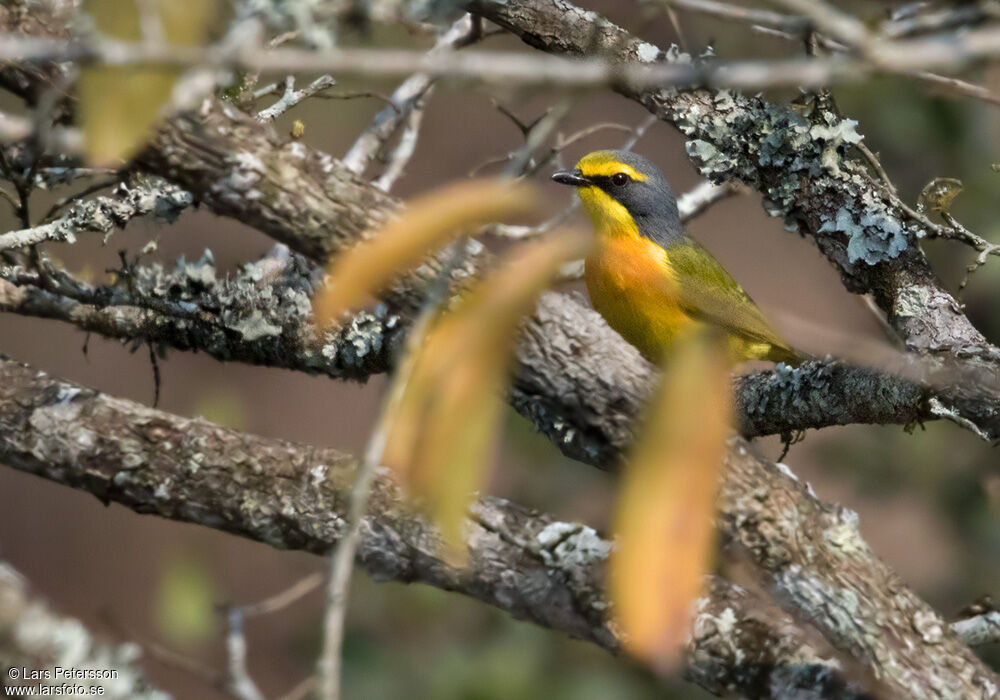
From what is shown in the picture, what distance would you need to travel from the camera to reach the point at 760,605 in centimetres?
246

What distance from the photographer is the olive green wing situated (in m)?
3.86

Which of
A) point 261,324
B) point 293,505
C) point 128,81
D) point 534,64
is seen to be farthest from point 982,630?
point 128,81

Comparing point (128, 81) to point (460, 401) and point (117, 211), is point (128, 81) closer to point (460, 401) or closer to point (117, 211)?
point (460, 401)

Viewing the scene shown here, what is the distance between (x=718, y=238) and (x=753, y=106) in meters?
6.27

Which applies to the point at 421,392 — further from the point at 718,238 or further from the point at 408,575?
the point at 718,238

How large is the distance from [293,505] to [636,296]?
1.90 meters

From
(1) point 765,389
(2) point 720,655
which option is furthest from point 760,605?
(1) point 765,389

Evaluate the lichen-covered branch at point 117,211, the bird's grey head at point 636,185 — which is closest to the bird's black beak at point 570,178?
the bird's grey head at point 636,185

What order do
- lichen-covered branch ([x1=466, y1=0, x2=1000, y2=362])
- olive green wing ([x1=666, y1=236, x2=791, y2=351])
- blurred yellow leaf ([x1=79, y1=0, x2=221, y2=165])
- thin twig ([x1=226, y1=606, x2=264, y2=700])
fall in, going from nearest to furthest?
1. blurred yellow leaf ([x1=79, y1=0, x2=221, y2=165])
2. thin twig ([x1=226, y1=606, x2=264, y2=700])
3. lichen-covered branch ([x1=466, y1=0, x2=1000, y2=362])
4. olive green wing ([x1=666, y1=236, x2=791, y2=351])

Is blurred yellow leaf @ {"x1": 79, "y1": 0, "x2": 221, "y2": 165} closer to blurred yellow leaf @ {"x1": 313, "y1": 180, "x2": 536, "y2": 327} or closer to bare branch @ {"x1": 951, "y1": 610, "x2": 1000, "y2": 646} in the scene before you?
blurred yellow leaf @ {"x1": 313, "y1": 180, "x2": 536, "y2": 327}

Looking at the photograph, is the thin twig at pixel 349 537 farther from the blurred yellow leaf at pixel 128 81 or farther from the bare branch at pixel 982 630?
the bare branch at pixel 982 630

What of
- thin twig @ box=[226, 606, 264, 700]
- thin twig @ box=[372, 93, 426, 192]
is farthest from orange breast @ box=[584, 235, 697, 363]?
thin twig @ box=[226, 606, 264, 700]

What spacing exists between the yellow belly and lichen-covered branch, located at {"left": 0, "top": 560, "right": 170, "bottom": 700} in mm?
2431

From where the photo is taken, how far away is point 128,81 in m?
1.00
